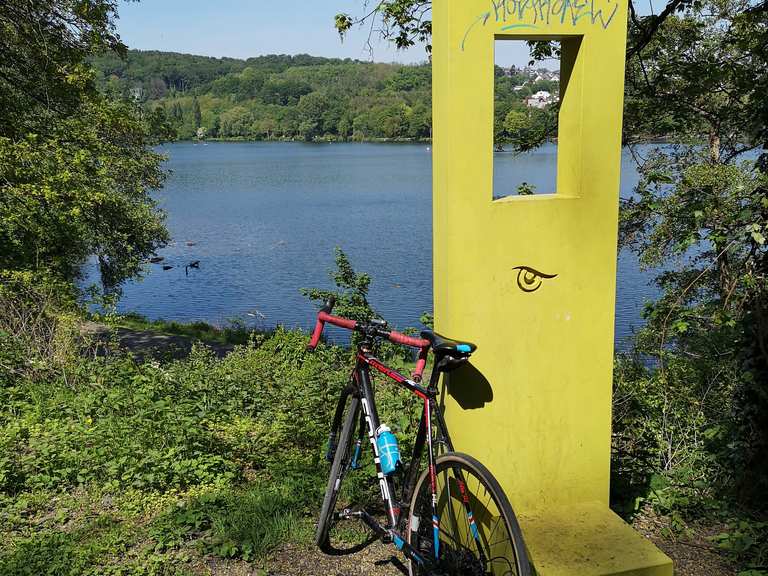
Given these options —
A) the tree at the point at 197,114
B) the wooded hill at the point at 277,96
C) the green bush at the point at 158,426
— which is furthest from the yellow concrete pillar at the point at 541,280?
the tree at the point at 197,114

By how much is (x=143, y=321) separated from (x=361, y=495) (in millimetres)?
18735

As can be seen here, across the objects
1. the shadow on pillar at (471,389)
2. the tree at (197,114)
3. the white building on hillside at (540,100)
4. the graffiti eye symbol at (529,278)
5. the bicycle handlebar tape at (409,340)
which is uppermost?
the tree at (197,114)

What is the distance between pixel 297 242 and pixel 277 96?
7763 cm

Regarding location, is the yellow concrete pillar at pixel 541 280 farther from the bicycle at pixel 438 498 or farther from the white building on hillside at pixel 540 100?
the white building on hillside at pixel 540 100

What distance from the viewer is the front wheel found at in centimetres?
269

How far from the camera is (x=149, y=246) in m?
20.2

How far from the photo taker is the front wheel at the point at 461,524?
2.69m

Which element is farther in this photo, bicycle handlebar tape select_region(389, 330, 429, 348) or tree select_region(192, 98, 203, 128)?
tree select_region(192, 98, 203, 128)

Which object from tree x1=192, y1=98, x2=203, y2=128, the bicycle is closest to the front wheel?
the bicycle

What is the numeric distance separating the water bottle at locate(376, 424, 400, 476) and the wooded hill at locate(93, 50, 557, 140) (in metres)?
76.7

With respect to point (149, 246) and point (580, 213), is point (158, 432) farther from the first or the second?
point (149, 246)

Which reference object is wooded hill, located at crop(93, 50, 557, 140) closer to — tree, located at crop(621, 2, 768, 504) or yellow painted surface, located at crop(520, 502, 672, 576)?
tree, located at crop(621, 2, 768, 504)

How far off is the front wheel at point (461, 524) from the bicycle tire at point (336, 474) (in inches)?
20.3

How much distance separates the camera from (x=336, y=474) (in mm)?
3363
